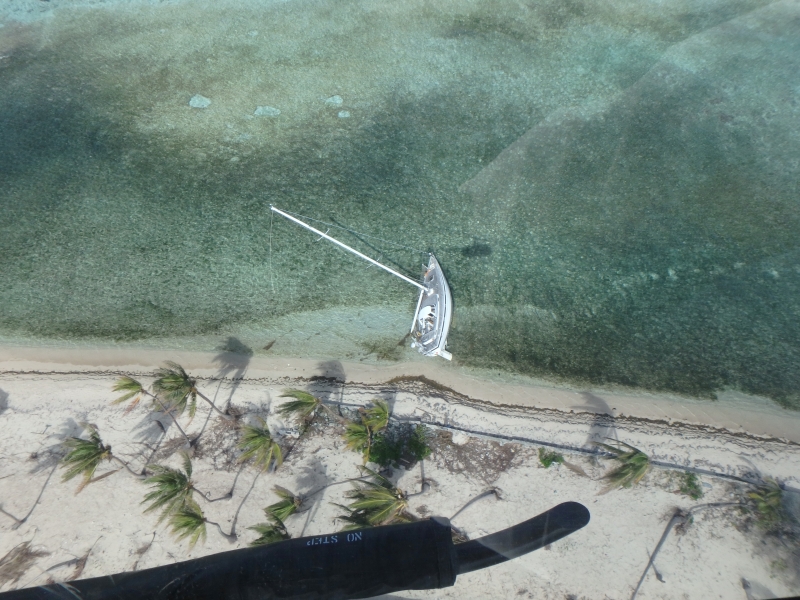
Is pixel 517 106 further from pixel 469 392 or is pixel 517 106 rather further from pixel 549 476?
pixel 549 476

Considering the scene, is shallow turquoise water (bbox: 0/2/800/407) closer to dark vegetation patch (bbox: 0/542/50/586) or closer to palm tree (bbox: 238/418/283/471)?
palm tree (bbox: 238/418/283/471)

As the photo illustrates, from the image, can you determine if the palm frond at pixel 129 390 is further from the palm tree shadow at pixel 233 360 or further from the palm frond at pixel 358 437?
the palm frond at pixel 358 437

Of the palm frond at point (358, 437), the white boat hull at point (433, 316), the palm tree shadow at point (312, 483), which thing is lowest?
the palm tree shadow at point (312, 483)

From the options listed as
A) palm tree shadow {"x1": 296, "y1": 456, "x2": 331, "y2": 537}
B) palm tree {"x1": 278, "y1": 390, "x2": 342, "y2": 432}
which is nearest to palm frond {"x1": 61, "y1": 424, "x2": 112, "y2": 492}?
palm tree {"x1": 278, "y1": 390, "x2": 342, "y2": 432}

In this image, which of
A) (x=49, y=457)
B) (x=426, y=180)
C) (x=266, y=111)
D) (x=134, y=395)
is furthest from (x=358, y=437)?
(x=266, y=111)

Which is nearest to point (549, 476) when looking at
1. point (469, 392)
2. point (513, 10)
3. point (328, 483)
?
point (469, 392)

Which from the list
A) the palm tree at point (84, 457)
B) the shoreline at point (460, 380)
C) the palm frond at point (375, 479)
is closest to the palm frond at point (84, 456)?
the palm tree at point (84, 457)
